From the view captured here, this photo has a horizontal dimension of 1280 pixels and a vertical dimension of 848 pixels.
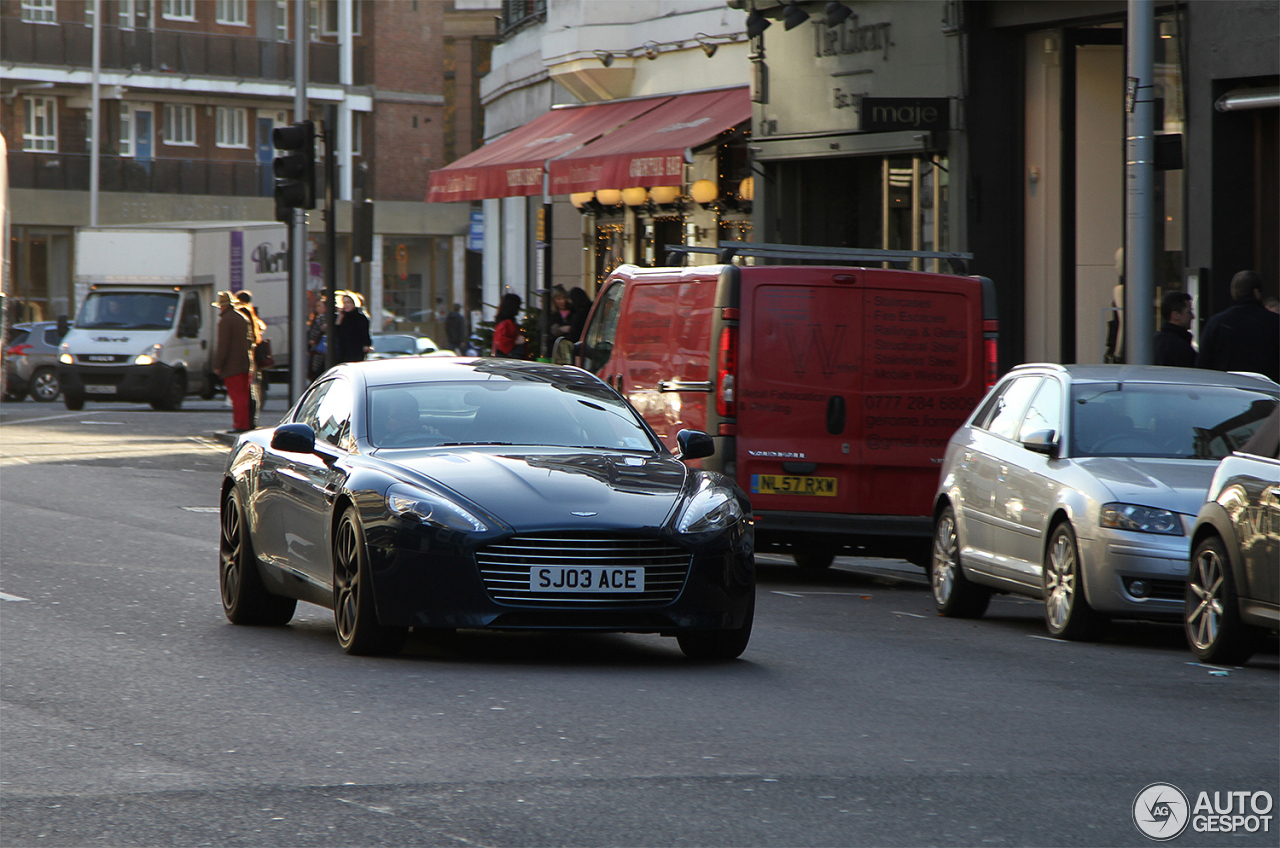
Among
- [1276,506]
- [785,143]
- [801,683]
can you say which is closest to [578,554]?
[801,683]

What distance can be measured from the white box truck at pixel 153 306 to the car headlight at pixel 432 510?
27.3 metres

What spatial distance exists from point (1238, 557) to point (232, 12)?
190ft

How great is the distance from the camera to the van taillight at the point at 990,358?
13.9 m

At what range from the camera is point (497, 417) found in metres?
10.1

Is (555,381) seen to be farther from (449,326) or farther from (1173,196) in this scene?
(449,326)

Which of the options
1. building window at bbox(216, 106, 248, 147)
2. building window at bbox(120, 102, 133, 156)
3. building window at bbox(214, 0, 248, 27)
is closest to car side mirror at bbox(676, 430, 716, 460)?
building window at bbox(120, 102, 133, 156)

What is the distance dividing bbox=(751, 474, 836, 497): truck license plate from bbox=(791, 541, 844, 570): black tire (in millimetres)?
352

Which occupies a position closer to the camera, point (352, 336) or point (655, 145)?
point (655, 145)

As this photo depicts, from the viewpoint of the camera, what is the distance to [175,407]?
3631 cm

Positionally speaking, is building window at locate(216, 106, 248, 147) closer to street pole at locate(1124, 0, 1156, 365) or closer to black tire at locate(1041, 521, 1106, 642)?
street pole at locate(1124, 0, 1156, 365)

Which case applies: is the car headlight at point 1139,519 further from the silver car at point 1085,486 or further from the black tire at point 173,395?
the black tire at point 173,395

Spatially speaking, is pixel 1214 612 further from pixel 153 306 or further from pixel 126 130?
pixel 126 130

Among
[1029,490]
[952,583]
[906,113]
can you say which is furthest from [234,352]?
[1029,490]

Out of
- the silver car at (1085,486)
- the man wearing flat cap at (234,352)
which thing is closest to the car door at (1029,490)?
the silver car at (1085,486)
